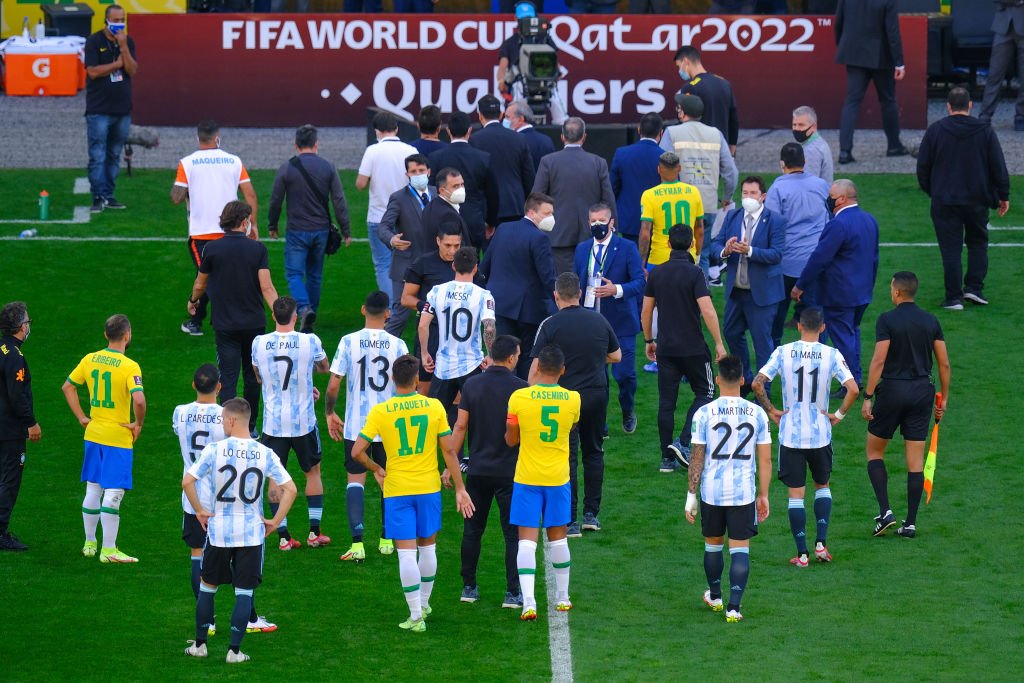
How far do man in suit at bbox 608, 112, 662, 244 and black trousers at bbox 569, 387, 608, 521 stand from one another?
4307 millimetres

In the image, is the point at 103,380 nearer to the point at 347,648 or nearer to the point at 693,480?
the point at 347,648

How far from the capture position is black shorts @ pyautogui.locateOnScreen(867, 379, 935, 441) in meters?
11.0

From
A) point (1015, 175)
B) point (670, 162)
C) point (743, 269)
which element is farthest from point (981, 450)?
point (1015, 175)

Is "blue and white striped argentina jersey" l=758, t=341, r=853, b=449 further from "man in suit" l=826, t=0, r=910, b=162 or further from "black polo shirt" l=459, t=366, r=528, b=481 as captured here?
"man in suit" l=826, t=0, r=910, b=162

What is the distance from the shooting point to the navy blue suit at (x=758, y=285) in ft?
44.0

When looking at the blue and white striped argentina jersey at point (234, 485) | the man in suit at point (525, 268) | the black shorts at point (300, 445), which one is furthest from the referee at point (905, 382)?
the blue and white striped argentina jersey at point (234, 485)

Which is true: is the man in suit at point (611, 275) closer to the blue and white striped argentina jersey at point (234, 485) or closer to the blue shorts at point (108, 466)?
the blue shorts at point (108, 466)

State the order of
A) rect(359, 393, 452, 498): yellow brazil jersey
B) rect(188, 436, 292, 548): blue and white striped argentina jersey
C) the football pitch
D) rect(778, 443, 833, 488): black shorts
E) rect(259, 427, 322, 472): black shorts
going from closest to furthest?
rect(188, 436, 292, 548): blue and white striped argentina jersey
the football pitch
rect(359, 393, 452, 498): yellow brazil jersey
rect(778, 443, 833, 488): black shorts
rect(259, 427, 322, 472): black shorts

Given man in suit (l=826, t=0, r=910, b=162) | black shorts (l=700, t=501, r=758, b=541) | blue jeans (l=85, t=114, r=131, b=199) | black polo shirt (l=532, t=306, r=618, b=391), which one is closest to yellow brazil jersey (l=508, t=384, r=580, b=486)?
black shorts (l=700, t=501, r=758, b=541)

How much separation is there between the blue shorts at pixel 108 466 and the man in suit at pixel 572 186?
16.9ft

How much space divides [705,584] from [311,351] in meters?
3.02

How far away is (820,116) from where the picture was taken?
24672 mm

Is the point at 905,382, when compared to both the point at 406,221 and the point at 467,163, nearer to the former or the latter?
the point at 406,221

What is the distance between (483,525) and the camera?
32.7ft
